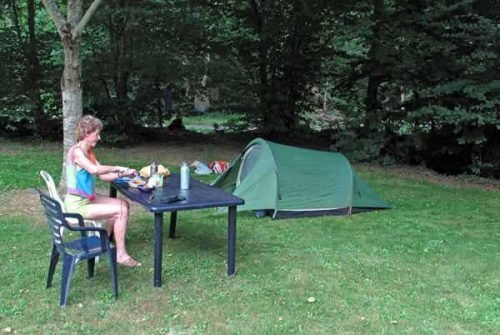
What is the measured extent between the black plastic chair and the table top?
1.37ft

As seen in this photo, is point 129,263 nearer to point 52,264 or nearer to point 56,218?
point 52,264

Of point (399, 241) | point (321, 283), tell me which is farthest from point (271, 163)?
point (321, 283)

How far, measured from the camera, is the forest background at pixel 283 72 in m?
10.5

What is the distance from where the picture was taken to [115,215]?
432 centimetres

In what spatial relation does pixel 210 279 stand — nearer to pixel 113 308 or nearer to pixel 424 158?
pixel 113 308

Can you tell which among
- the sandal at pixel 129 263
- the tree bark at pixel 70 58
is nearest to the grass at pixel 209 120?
the tree bark at pixel 70 58

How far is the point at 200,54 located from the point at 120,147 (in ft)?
8.85

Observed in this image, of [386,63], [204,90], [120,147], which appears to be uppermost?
[386,63]

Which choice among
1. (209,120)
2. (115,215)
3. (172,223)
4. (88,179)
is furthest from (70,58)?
(209,120)

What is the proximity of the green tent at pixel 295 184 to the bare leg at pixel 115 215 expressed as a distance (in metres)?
2.33

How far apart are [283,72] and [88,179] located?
9.20 metres

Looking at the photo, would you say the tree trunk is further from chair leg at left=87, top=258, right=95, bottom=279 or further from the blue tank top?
chair leg at left=87, top=258, right=95, bottom=279

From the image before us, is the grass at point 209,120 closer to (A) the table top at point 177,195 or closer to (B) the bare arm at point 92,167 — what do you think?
(A) the table top at point 177,195

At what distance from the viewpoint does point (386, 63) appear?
442 inches
